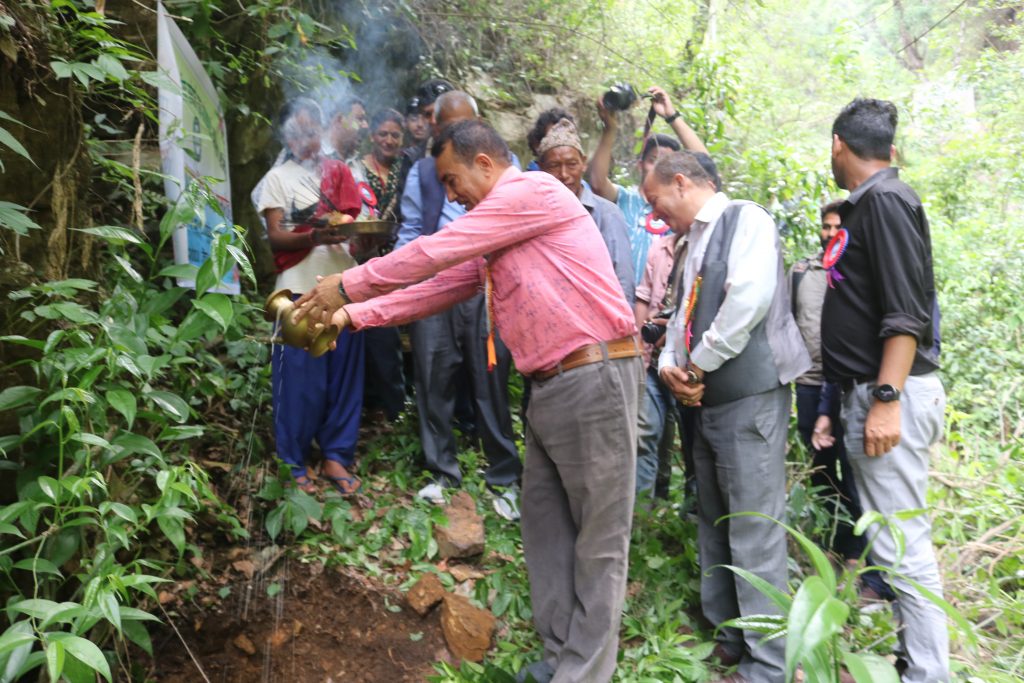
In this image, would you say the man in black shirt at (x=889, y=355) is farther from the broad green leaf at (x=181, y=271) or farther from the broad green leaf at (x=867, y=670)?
the broad green leaf at (x=181, y=271)

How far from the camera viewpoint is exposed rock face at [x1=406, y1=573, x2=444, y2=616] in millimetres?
3484

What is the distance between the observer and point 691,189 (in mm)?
3264

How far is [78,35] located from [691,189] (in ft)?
7.67

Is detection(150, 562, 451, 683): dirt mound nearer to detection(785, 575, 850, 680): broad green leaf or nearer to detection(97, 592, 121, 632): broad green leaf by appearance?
detection(97, 592, 121, 632): broad green leaf

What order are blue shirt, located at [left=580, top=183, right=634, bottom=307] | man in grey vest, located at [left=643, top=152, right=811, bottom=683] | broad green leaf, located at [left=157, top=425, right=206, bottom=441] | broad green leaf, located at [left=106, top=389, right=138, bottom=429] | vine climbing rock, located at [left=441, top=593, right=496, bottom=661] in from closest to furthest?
broad green leaf, located at [left=106, top=389, right=138, bottom=429], broad green leaf, located at [left=157, top=425, right=206, bottom=441], man in grey vest, located at [left=643, top=152, right=811, bottom=683], vine climbing rock, located at [left=441, top=593, right=496, bottom=661], blue shirt, located at [left=580, top=183, right=634, bottom=307]

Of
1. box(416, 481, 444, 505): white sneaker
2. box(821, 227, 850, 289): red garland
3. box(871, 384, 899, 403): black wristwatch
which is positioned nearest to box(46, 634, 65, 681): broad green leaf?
box(416, 481, 444, 505): white sneaker

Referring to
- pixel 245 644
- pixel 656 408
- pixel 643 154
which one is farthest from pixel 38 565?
pixel 643 154

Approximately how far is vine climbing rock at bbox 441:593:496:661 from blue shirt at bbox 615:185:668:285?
2.21m

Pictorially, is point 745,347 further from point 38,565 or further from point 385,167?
point 385,167

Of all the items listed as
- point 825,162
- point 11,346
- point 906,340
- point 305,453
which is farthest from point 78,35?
point 825,162

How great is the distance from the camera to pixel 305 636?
335cm

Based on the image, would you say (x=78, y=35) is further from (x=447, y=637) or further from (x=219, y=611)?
(x=447, y=637)

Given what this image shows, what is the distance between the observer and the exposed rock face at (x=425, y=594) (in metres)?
3.48

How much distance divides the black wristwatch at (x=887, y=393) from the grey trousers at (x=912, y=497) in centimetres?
12
